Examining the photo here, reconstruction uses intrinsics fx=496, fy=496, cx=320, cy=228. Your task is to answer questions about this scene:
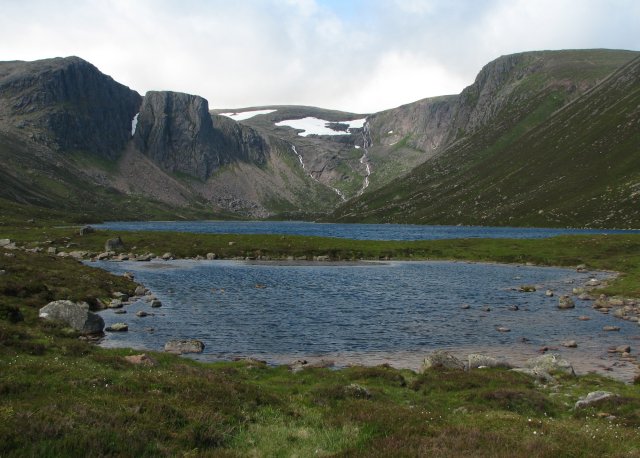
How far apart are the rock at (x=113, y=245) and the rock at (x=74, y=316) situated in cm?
6861

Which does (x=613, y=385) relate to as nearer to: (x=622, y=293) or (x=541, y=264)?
(x=622, y=293)

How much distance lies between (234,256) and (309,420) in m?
91.2

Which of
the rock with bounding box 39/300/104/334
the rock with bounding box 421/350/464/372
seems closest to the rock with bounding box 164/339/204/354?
the rock with bounding box 39/300/104/334

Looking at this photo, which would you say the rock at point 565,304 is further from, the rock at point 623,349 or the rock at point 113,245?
the rock at point 113,245

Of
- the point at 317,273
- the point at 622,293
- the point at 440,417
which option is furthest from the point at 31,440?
the point at 317,273

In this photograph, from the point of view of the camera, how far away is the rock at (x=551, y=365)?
29047 mm

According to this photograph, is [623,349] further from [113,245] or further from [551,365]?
[113,245]

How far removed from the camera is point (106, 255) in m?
96.9

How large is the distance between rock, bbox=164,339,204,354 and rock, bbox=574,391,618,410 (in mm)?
23207

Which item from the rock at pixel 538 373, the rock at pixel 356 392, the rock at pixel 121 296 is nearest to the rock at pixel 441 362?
the rock at pixel 538 373

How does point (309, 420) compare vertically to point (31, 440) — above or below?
below

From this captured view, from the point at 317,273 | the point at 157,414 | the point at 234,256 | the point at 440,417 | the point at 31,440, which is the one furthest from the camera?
the point at 234,256

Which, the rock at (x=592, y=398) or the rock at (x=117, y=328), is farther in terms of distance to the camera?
the rock at (x=117, y=328)

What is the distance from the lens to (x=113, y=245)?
104 meters
